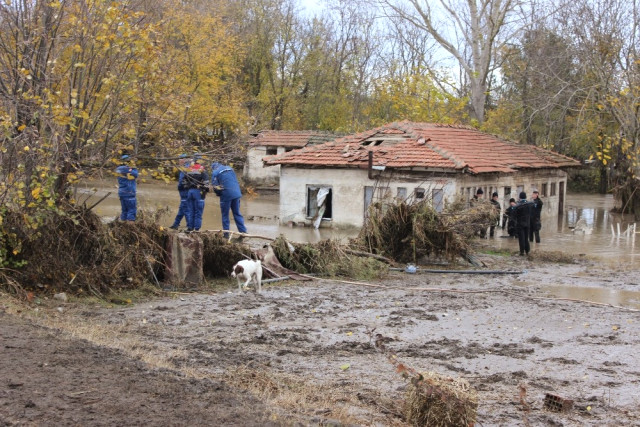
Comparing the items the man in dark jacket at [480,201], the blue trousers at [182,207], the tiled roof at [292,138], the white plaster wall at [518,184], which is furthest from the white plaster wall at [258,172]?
the blue trousers at [182,207]

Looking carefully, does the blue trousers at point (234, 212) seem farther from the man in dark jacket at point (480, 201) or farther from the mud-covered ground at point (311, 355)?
the man in dark jacket at point (480, 201)

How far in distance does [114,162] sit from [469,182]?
16761mm

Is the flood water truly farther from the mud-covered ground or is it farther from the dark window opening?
the mud-covered ground

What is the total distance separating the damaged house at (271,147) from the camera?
44500 mm

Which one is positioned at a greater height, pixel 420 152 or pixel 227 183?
pixel 420 152

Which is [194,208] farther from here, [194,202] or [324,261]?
[324,261]

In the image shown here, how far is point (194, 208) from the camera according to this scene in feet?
61.6

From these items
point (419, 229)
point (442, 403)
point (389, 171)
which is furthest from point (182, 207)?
point (442, 403)

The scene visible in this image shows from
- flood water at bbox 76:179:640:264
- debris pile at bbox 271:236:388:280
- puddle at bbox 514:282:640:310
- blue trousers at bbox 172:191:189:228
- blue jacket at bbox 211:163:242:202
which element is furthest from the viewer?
flood water at bbox 76:179:640:264

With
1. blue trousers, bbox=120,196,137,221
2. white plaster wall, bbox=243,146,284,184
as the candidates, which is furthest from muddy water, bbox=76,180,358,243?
white plaster wall, bbox=243,146,284,184

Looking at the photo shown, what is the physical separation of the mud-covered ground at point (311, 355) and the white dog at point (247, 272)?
0.79 feet

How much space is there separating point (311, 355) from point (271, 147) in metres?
36.3

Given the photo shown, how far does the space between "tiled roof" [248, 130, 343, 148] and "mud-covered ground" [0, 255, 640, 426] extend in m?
28.7

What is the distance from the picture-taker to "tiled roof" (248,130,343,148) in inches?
1743
